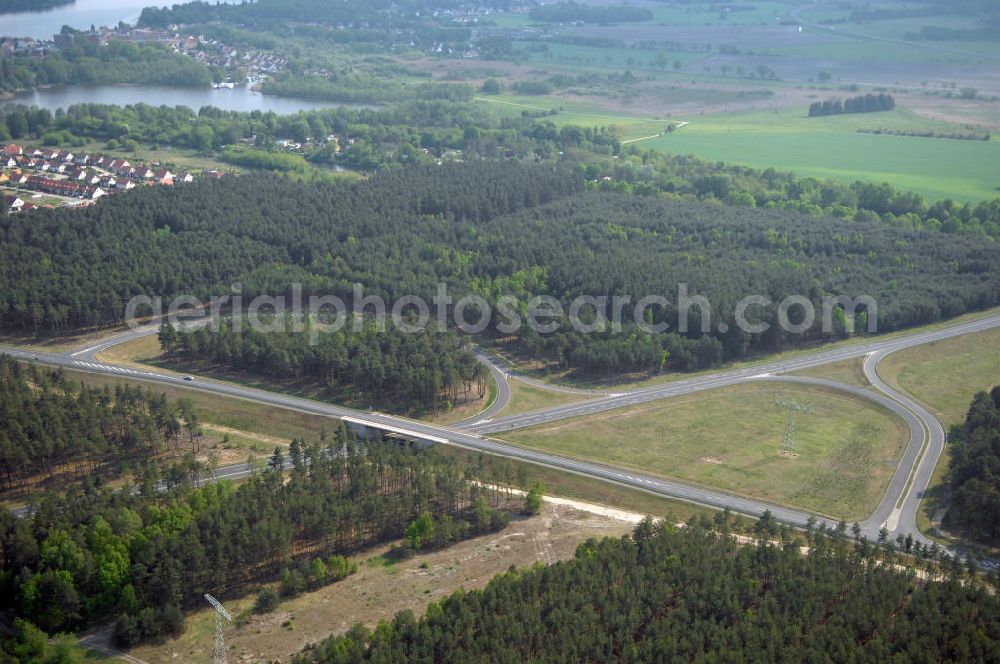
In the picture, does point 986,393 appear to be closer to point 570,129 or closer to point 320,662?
point 320,662

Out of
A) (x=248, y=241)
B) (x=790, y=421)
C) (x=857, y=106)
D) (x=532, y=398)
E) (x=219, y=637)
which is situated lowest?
(x=219, y=637)

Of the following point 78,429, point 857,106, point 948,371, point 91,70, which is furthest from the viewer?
point 91,70

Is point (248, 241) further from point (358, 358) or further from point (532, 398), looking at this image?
point (532, 398)

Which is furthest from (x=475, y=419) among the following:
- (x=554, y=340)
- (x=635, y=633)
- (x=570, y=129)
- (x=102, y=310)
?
(x=570, y=129)

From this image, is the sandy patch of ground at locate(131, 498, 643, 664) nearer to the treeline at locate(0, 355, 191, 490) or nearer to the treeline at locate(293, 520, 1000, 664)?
the treeline at locate(293, 520, 1000, 664)

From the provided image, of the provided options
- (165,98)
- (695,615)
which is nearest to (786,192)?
(695,615)

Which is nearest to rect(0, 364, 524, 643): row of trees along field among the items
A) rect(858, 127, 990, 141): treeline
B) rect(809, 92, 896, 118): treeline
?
rect(858, 127, 990, 141): treeline

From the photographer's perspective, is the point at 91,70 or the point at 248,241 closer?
the point at 248,241
